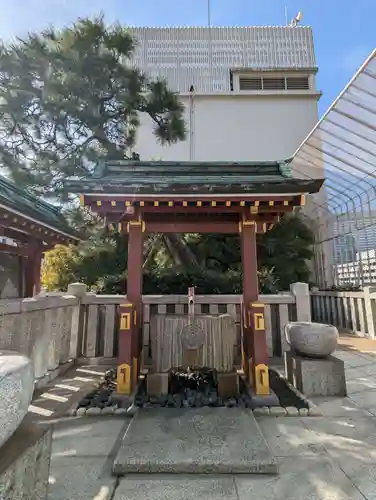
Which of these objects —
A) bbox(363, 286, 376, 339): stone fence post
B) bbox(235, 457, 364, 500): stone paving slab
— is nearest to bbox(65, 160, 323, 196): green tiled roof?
bbox(235, 457, 364, 500): stone paving slab

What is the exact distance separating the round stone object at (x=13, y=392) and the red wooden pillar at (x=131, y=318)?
2025 mm

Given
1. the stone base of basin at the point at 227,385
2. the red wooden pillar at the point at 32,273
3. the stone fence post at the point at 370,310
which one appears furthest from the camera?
the stone fence post at the point at 370,310

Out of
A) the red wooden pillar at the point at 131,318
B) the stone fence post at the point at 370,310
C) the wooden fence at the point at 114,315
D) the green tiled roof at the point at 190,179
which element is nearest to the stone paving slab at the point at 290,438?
the red wooden pillar at the point at 131,318

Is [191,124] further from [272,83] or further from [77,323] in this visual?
[77,323]

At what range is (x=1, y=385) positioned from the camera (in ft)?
4.23

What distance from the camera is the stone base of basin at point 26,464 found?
127cm

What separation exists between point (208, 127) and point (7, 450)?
13.6m

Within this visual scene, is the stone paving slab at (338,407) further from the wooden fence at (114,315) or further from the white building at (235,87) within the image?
the white building at (235,87)

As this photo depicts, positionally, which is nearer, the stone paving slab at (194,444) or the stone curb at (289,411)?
the stone paving slab at (194,444)

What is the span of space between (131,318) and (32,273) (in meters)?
2.36

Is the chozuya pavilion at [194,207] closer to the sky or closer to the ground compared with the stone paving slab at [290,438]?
closer to the sky

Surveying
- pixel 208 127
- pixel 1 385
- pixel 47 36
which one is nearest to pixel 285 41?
pixel 208 127

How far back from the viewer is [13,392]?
1.33 m

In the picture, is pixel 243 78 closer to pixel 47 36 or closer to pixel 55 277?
pixel 47 36
